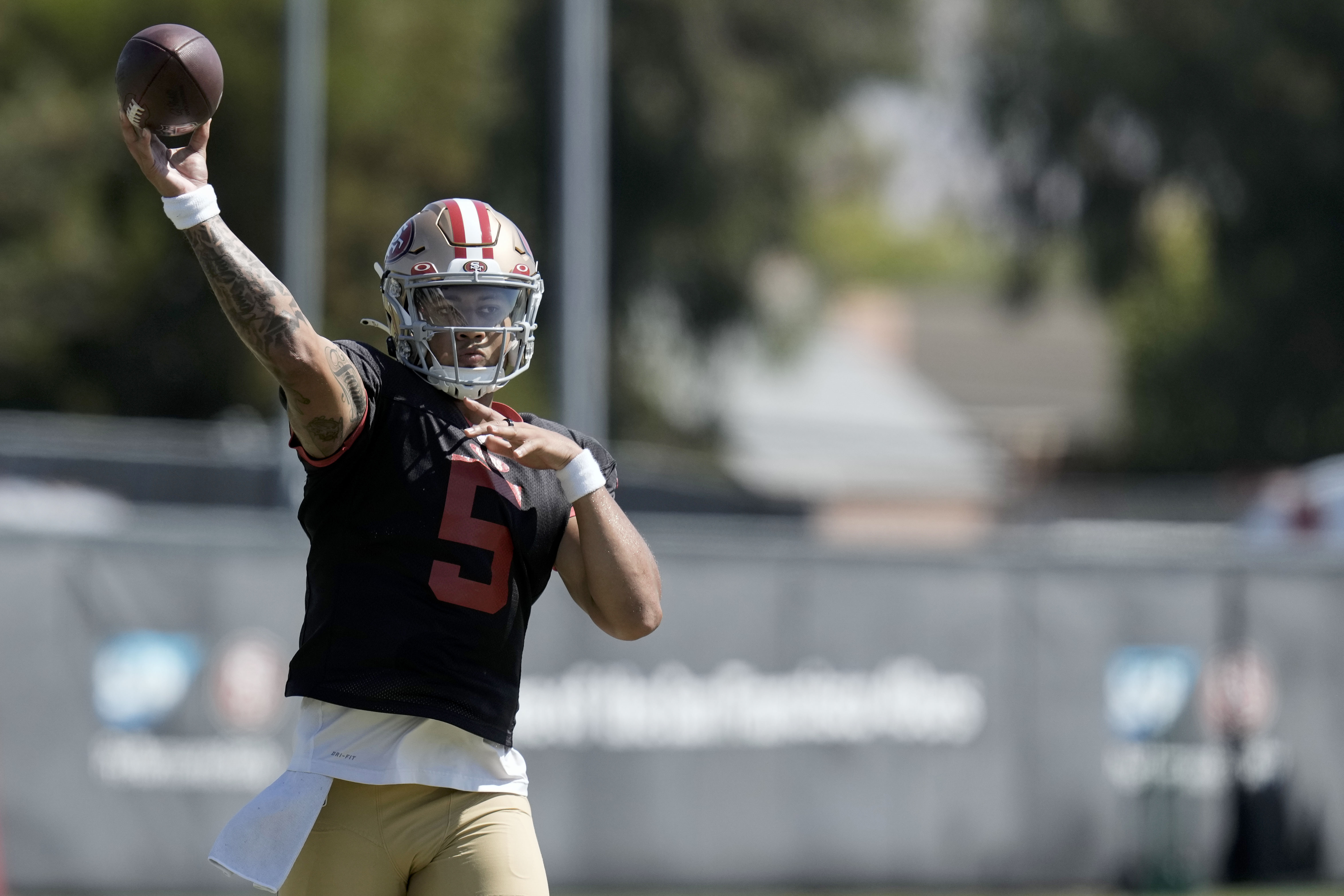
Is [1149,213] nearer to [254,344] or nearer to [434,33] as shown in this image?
[434,33]

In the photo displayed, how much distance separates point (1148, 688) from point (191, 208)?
7.26 m

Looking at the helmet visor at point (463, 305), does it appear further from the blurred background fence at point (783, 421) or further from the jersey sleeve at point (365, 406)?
the blurred background fence at point (783, 421)

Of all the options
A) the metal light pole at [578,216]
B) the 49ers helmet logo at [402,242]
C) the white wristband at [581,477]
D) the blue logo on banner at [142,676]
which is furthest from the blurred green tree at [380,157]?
the white wristband at [581,477]

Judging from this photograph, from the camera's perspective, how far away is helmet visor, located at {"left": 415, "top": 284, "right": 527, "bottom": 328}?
3.76 meters

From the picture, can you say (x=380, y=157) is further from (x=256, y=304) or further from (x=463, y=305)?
(x=256, y=304)

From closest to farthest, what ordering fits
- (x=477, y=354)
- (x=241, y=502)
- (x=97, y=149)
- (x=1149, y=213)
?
(x=477, y=354) → (x=241, y=502) → (x=97, y=149) → (x=1149, y=213)

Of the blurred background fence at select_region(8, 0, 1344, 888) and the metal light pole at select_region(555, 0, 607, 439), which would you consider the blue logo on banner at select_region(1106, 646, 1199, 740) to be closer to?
the blurred background fence at select_region(8, 0, 1344, 888)

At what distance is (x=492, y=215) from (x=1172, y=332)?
35820 mm

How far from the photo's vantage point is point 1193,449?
33094mm

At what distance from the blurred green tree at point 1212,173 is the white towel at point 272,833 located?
28.3 metres

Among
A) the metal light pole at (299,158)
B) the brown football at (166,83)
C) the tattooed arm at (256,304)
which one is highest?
the metal light pole at (299,158)

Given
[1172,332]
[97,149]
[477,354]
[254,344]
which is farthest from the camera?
[1172,332]

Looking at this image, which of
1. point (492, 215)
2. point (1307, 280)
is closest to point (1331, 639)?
point (492, 215)

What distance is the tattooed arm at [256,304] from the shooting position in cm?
334
